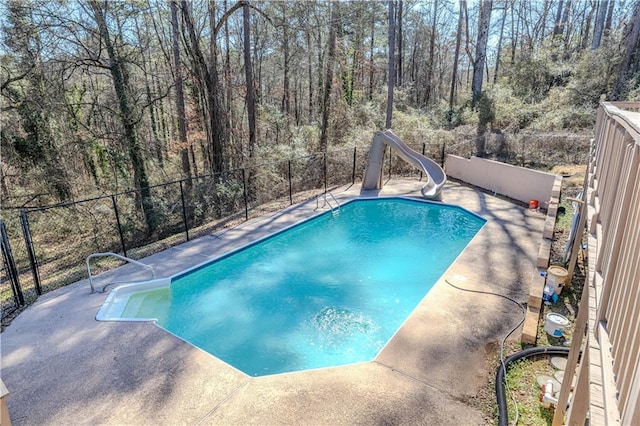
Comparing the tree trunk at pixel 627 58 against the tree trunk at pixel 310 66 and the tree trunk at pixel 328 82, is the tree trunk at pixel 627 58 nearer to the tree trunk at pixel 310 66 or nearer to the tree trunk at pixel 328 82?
the tree trunk at pixel 328 82

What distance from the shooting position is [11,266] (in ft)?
16.9

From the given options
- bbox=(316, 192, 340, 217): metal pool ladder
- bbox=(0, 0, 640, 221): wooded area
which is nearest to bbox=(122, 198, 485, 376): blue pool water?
bbox=(316, 192, 340, 217): metal pool ladder

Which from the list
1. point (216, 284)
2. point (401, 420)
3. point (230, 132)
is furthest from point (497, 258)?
point (230, 132)

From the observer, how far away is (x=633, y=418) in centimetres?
108

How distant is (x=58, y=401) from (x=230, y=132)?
11.1 m

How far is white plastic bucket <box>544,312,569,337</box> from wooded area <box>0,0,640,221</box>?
821 cm

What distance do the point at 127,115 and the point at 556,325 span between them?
11.5 meters

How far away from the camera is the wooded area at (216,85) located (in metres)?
10.1

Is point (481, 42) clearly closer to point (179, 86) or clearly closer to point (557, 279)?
point (179, 86)

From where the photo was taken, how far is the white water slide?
11.2 metres

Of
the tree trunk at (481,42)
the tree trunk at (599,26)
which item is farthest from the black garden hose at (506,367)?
the tree trunk at (599,26)

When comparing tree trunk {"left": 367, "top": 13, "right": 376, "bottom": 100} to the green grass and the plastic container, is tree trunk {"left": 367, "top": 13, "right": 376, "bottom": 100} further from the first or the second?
the green grass

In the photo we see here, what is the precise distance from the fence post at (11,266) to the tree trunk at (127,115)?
438cm

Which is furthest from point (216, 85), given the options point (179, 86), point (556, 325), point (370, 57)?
point (370, 57)
